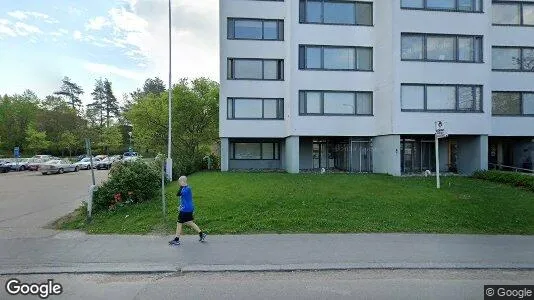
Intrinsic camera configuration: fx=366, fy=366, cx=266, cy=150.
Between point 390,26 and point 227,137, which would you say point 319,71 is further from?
point 227,137

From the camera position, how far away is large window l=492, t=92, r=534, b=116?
22062 millimetres

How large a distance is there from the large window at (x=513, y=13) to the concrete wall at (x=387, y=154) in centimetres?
1009

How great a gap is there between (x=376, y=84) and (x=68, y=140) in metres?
47.0

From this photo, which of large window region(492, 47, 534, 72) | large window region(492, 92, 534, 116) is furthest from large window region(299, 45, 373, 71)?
large window region(492, 92, 534, 116)

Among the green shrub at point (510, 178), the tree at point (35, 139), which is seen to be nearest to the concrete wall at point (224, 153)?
the green shrub at point (510, 178)

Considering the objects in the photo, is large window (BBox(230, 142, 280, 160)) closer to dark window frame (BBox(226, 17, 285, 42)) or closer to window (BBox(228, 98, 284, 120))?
window (BBox(228, 98, 284, 120))

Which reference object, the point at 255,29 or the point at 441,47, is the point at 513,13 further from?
the point at 255,29

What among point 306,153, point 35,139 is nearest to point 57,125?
point 35,139

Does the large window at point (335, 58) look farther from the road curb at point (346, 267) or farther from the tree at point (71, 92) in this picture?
the tree at point (71, 92)

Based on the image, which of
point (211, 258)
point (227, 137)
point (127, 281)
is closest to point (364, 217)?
point (211, 258)

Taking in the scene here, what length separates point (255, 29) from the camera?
2455 centimetres

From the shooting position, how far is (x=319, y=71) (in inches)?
875

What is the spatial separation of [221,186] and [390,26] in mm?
12909

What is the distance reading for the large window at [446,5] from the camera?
20.0m
